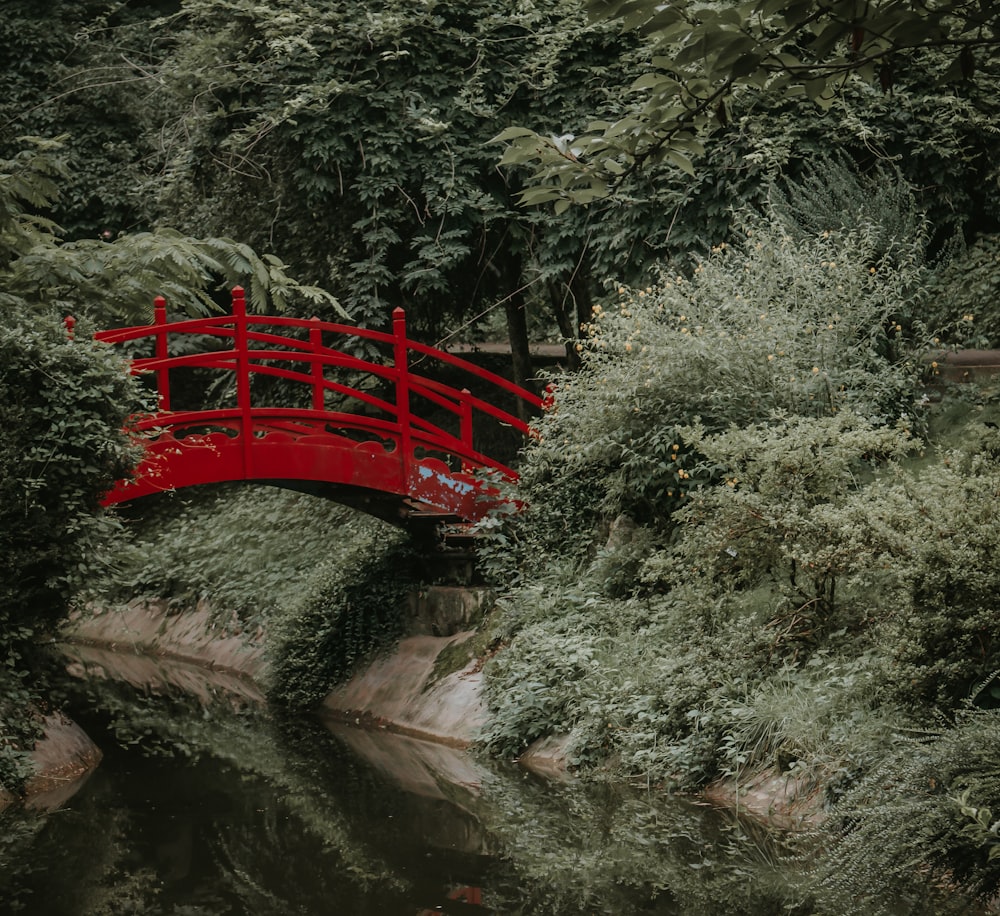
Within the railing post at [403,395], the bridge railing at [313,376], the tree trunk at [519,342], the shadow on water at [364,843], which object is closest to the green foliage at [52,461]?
the bridge railing at [313,376]

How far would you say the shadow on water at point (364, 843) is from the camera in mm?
6672

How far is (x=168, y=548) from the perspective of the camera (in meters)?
17.9

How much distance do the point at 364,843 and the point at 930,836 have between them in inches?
141

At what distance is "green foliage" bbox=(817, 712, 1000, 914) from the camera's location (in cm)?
549

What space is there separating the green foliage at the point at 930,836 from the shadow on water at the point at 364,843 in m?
0.51

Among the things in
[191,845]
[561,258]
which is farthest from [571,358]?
[191,845]

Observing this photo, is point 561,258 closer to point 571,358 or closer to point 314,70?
point 571,358

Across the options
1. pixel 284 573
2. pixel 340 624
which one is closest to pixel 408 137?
pixel 284 573

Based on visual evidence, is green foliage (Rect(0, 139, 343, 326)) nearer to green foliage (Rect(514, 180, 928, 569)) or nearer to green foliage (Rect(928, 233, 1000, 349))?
green foliage (Rect(514, 180, 928, 569))

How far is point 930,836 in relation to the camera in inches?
221

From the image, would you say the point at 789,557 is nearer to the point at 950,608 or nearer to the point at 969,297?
the point at 950,608

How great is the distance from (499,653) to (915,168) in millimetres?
7435

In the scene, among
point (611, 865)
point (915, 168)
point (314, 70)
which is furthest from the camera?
point (314, 70)

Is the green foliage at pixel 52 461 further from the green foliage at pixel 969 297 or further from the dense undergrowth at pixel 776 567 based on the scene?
the green foliage at pixel 969 297
